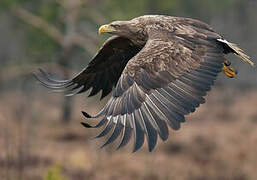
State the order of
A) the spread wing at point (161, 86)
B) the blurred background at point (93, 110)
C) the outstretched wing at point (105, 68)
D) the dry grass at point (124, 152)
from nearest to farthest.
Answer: the spread wing at point (161, 86) < the outstretched wing at point (105, 68) < the dry grass at point (124, 152) < the blurred background at point (93, 110)

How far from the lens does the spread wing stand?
15.3ft

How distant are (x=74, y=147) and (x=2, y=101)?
8.84 meters

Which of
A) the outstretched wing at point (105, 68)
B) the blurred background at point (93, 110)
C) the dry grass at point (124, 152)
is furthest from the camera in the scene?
the blurred background at point (93, 110)

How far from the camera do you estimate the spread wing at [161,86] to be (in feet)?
15.3

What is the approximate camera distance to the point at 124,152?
16531 millimetres

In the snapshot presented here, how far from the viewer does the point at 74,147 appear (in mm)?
16953

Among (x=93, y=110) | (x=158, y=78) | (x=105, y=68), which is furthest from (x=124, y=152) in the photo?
(x=158, y=78)

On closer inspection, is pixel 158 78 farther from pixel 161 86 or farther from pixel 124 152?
pixel 124 152

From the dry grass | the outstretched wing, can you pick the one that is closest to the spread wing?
the outstretched wing

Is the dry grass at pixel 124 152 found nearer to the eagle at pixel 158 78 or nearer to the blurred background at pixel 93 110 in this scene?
the blurred background at pixel 93 110

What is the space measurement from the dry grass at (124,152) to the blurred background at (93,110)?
1.1 inches

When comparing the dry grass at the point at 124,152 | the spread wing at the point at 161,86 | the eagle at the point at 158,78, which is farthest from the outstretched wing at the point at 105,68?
the dry grass at the point at 124,152

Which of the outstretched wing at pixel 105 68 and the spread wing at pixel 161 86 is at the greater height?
the outstretched wing at pixel 105 68

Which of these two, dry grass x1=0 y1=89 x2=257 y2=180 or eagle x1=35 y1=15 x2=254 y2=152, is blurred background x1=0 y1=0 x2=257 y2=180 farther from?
eagle x1=35 y1=15 x2=254 y2=152
